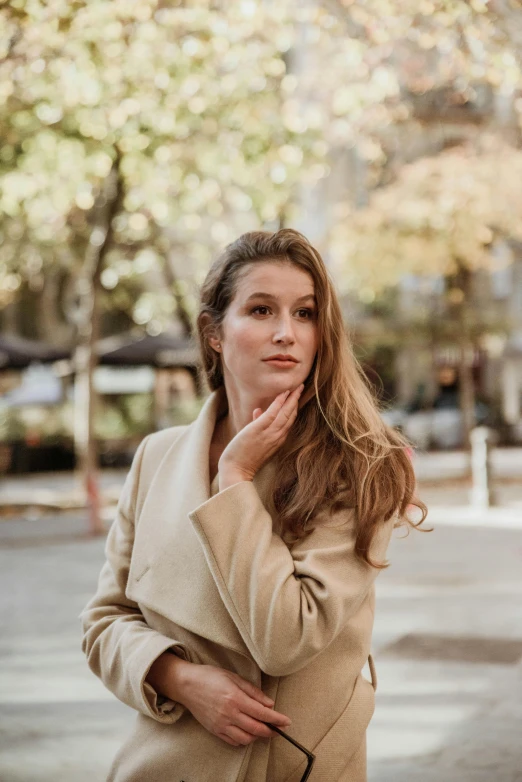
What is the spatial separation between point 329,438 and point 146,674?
63cm

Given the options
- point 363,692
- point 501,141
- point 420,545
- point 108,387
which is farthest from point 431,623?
point 108,387

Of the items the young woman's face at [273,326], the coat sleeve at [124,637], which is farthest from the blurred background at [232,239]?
the coat sleeve at [124,637]

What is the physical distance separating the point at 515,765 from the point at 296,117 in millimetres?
11225

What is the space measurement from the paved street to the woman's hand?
9.63ft

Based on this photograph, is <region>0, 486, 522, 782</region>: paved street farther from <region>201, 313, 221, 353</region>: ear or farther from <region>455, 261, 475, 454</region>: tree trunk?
<region>455, 261, 475, 454</region>: tree trunk

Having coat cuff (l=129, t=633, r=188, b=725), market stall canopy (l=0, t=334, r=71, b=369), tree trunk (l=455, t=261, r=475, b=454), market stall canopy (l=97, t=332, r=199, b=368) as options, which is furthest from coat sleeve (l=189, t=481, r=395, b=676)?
tree trunk (l=455, t=261, r=475, b=454)

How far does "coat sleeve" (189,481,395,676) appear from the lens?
1.94 m

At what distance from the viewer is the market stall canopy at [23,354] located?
2167cm

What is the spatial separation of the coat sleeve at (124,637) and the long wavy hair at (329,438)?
40 centimetres

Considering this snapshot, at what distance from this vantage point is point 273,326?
220 cm

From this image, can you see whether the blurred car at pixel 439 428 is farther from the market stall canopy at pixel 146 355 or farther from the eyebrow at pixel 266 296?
the eyebrow at pixel 266 296

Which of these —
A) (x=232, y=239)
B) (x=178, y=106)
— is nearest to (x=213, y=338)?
(x=178, y=106)

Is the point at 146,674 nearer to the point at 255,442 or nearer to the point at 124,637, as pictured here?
the point at 124,637

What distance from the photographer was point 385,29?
6.79 meters
